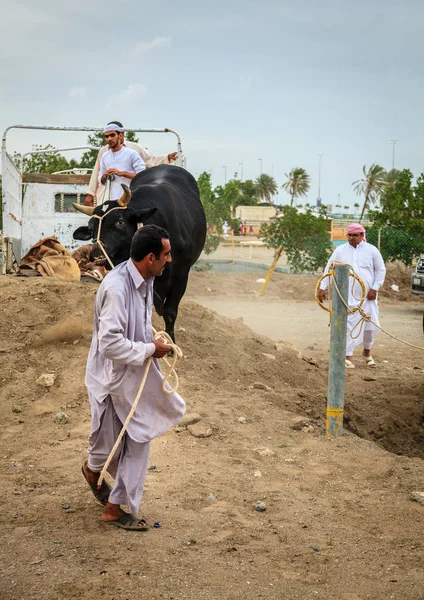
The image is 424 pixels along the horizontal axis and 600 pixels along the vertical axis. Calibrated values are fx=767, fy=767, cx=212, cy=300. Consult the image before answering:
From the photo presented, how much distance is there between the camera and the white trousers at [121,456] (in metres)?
4.16

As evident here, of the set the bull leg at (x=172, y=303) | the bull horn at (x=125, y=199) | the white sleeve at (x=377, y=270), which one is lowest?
the bull leg at (x=172, y=303)

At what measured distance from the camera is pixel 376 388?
330 inches

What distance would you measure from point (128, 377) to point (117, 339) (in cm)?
29

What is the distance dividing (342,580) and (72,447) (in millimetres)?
2511

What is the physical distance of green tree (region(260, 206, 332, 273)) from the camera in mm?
20688

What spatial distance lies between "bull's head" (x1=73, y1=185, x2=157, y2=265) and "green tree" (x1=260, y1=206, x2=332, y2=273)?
554 inches

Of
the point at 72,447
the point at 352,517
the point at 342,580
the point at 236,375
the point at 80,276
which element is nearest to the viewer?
the point at 342,580

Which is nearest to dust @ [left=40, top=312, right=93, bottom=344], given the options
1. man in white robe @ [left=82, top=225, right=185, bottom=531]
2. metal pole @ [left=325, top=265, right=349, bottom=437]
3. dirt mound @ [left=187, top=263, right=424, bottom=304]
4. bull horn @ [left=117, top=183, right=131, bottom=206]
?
bull horn @ [left=117, top=183, right=131, bottom=206]

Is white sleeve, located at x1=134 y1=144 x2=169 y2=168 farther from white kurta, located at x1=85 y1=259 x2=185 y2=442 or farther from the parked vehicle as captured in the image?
the parked vehicle

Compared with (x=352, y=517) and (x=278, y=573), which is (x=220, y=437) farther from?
(x=278, y=573)

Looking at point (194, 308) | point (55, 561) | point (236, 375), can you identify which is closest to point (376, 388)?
point (236, 375)

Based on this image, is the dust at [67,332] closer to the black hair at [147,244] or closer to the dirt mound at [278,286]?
the black hair at [147,244]

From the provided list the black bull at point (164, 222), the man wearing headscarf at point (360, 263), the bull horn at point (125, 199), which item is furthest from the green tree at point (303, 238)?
the bull horn at point (125, 199)

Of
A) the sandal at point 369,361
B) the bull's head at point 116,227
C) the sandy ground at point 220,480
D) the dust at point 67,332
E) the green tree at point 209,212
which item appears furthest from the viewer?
the green tree at point 209,212
